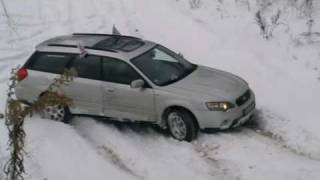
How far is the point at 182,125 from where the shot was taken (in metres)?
11.5

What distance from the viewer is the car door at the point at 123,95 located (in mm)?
11758

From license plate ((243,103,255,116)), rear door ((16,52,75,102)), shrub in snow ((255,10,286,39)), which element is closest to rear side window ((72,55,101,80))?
rear door ((16,52,75,102))

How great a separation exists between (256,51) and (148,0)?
584cm

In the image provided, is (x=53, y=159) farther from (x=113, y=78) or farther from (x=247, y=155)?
(x=247, y=155)

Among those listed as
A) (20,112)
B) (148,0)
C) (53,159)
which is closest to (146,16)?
(148,0)

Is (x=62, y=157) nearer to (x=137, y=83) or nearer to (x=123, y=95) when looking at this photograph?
(x=123, y=95)

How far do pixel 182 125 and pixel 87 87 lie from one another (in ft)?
6.70

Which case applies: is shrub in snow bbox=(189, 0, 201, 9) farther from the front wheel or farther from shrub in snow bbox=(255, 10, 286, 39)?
the front wheel

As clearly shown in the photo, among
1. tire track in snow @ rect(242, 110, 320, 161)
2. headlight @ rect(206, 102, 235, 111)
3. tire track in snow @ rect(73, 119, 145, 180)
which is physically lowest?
tire track in snow @ rect(73, 119, 145, 180)

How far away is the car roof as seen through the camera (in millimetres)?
12320

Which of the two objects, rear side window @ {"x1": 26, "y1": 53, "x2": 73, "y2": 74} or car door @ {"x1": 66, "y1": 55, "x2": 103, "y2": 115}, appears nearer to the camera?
car door @ {"x1": 66, "y1": 55, "x2": 103, "y2": 115}

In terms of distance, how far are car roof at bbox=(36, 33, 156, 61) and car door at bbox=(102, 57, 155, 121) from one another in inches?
7.5

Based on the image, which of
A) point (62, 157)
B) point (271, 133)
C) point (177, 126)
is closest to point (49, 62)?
point (62, 157)

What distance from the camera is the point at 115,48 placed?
40.9 ft
